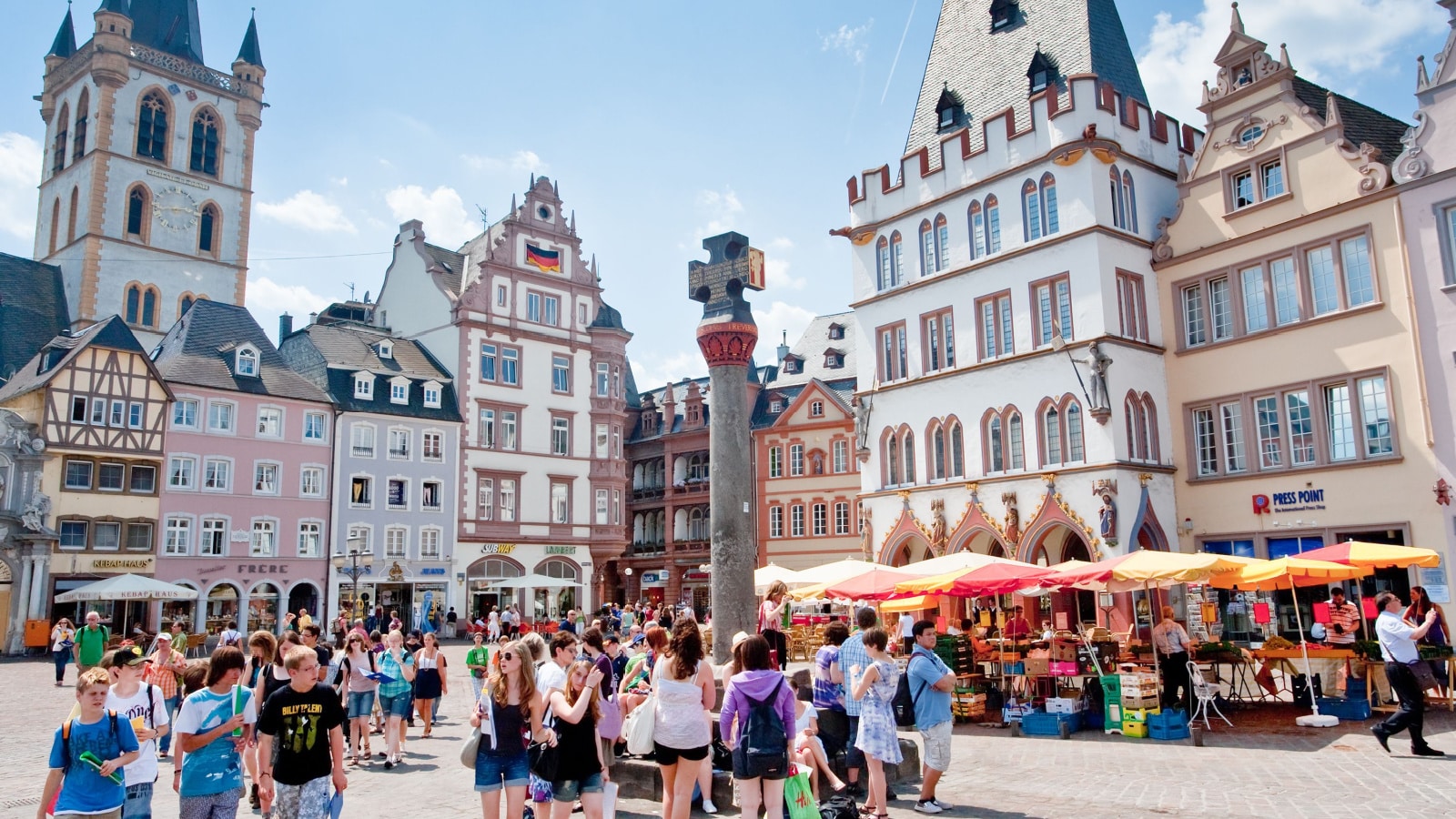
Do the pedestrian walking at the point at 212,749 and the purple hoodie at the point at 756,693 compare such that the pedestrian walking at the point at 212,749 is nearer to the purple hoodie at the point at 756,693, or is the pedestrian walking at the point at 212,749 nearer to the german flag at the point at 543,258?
the purple hoodie at the point at 756,693

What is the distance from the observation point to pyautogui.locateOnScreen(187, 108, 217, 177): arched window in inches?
2500

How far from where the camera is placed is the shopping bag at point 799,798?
28.0 feet

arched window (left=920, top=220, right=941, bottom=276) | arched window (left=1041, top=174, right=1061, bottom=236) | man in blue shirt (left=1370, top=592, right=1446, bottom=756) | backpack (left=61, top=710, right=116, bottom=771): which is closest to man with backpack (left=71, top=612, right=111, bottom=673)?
backpack (left=61, top=710, right=116, bottom=771)

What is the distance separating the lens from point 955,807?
11.1 m

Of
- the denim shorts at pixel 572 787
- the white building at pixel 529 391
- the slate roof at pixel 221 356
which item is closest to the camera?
the denim shorts at pixel 572 787

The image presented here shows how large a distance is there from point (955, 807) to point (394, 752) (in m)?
7.46

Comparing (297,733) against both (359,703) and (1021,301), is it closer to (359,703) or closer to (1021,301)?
(359,703)

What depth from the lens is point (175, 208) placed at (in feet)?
203

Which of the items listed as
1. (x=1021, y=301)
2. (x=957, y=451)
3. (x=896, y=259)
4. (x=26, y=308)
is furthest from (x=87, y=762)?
(x=26, y=308)

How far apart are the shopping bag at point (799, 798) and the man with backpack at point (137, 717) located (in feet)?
14.9

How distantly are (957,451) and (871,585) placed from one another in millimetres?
13404

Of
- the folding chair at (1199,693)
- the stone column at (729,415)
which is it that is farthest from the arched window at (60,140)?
the folding chair at (1199,693)

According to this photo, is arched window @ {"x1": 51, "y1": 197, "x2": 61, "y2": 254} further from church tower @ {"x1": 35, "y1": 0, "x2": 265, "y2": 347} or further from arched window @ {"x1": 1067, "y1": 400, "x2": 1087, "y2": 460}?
arched window @ {"x1": 1067, "y1": 400, "x2": 1087, "y2": 460}

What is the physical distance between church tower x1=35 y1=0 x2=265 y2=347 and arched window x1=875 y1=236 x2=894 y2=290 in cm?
4070
